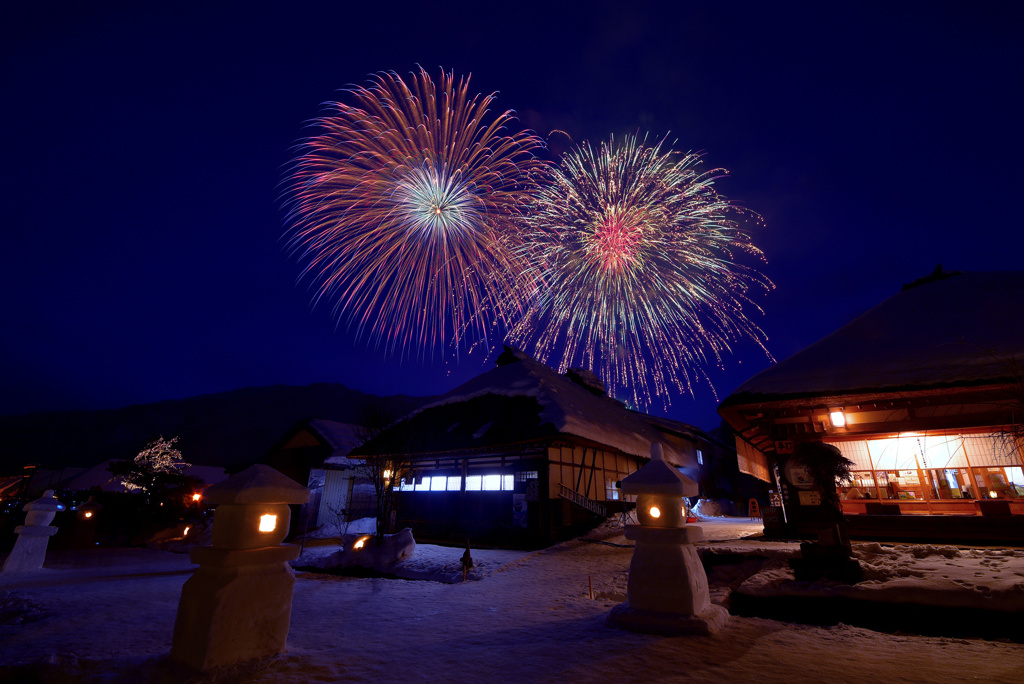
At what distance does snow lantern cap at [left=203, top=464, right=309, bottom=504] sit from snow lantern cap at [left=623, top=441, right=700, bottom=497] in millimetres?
4499

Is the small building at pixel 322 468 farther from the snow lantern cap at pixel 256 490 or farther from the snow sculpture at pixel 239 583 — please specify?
the snow sculpture at pixel 239 583

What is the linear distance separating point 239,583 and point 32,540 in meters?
12.0

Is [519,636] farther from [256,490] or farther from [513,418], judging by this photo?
[513,418]

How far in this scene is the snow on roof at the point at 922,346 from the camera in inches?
377

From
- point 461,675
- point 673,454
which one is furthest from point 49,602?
point 673,454

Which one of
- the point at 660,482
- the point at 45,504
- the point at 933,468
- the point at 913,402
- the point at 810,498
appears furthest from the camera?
the point at 933,468

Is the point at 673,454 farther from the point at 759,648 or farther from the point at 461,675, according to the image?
the point at 461,675

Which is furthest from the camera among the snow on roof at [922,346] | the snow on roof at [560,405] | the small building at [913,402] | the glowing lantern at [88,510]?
the snow on roof at [560,405]

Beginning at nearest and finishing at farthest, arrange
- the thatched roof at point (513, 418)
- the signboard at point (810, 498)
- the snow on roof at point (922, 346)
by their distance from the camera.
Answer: the snow on roof at point (922, 346) < the signboard at point (810, 498) < the thatched roof at point (513, 418)

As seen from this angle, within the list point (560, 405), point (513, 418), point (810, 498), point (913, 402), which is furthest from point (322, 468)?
point (913, 402)

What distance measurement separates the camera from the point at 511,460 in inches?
672

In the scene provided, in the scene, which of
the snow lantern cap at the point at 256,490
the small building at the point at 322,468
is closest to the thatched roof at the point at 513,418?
the small building at the point at 322,468

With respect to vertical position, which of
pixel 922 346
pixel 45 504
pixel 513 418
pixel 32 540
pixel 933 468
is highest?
pixel 922 346

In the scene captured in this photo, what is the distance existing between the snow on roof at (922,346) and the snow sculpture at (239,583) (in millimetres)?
11012
